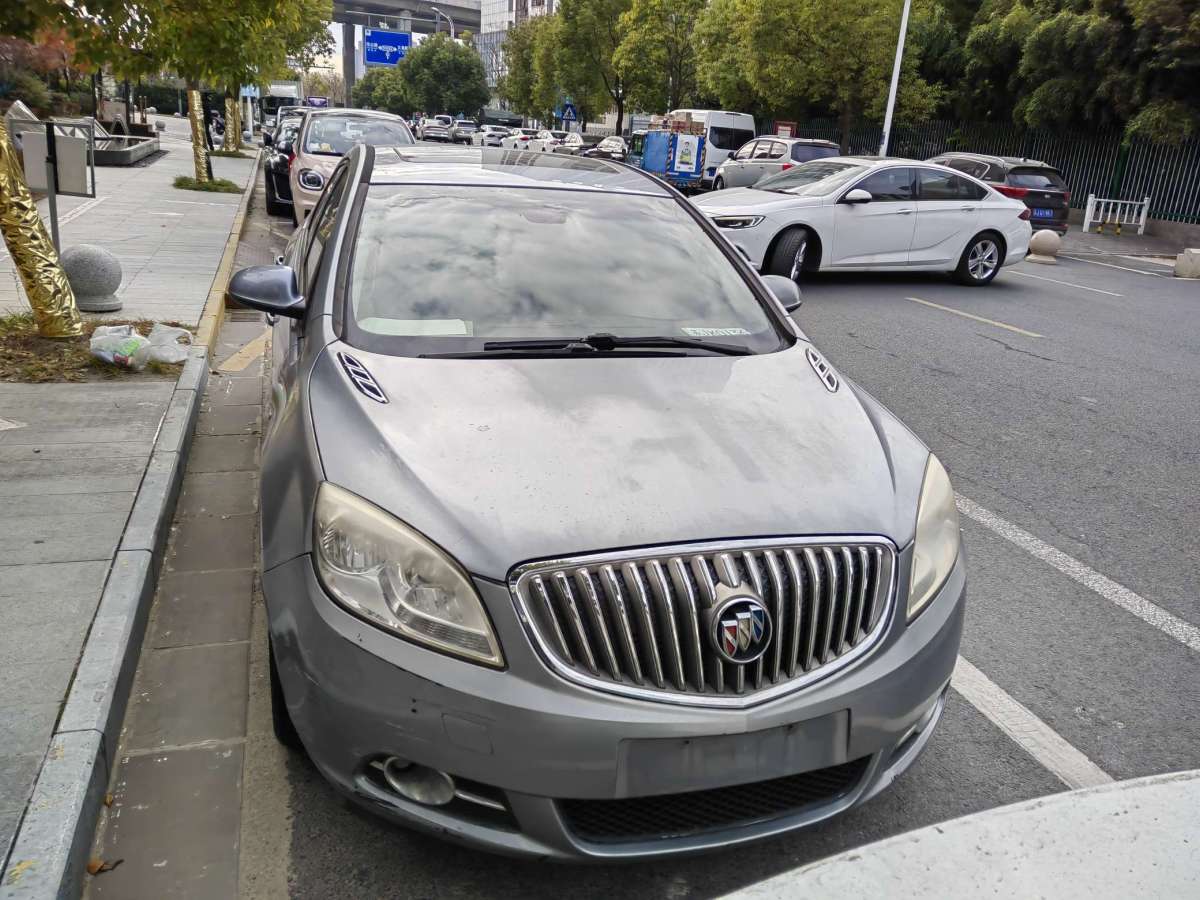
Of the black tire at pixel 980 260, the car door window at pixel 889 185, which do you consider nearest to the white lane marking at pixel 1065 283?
the black tire at pixel 980 260

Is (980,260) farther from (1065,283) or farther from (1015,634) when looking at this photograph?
(1015,634)

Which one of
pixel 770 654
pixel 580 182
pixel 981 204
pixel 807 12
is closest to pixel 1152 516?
pixel 580 182

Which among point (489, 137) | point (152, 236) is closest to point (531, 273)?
point (152, 236)

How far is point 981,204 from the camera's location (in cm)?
1334

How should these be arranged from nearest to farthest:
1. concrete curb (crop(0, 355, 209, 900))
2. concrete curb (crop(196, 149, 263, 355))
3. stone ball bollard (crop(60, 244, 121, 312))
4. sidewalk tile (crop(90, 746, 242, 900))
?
concrete curb (crop(0, 355, 209, 900)) → sidewalk tile (crop(90, 746, 242, 900)) → concrete curb (crop(196, 149, 263, 355)) → stone ball bollard (crop(60, 244, 121, 312))

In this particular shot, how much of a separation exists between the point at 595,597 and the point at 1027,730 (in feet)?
6.15

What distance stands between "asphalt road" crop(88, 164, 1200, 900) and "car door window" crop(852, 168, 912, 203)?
3.49 meters

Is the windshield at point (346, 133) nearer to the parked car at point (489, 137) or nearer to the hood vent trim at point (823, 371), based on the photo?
the hood vent trim at point (823, 371)

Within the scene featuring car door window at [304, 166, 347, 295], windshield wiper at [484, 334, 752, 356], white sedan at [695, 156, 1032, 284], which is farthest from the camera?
white sedan at [695, 156, 1032, 284]

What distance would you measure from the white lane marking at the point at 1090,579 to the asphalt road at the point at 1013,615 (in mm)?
43

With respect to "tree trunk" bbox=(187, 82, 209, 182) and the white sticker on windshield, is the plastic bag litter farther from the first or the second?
"tree trunk" bbox=(187, 82, 209, 182)

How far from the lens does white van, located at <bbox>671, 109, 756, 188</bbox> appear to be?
32.3 m

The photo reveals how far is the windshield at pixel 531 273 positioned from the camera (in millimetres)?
3436

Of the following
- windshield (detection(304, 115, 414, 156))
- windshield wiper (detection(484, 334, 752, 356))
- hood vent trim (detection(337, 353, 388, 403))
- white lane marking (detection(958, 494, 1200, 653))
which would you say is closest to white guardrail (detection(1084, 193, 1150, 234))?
windshield (detection(304, 115, 414, 156))
